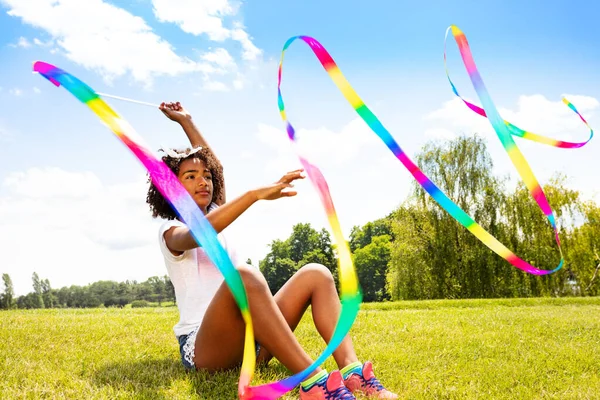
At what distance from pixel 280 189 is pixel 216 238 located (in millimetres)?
330

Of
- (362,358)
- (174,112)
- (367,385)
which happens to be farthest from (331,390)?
(174,112)

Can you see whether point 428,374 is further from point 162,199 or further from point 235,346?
point 162,199

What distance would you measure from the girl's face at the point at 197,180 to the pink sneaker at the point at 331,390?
106 centimetres

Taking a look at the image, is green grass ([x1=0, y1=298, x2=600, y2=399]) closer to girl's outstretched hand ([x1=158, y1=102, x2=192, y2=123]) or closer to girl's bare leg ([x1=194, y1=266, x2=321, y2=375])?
girl's bare leg ([x1=194, y1=266, x2=321, y2=375])

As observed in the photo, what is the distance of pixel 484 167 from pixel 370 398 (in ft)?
64.0

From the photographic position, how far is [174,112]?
3393mm

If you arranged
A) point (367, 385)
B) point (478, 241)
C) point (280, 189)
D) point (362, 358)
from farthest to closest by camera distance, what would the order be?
point (478, 241) → point (362, 358) → point (367, 385) → point (280, 189)

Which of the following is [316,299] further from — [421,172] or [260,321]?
[421,172]

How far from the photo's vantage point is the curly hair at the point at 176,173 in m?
2.79

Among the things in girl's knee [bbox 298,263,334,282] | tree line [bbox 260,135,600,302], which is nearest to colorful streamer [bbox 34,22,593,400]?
girl's knee [bbox 298,263,334,282]

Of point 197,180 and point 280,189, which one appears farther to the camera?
point 197,180

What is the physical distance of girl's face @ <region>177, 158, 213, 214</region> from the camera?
2693 mm

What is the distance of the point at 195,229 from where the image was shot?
2.19 metres

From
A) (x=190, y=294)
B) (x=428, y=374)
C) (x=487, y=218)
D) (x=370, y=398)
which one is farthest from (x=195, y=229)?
(x=487, y=218)
